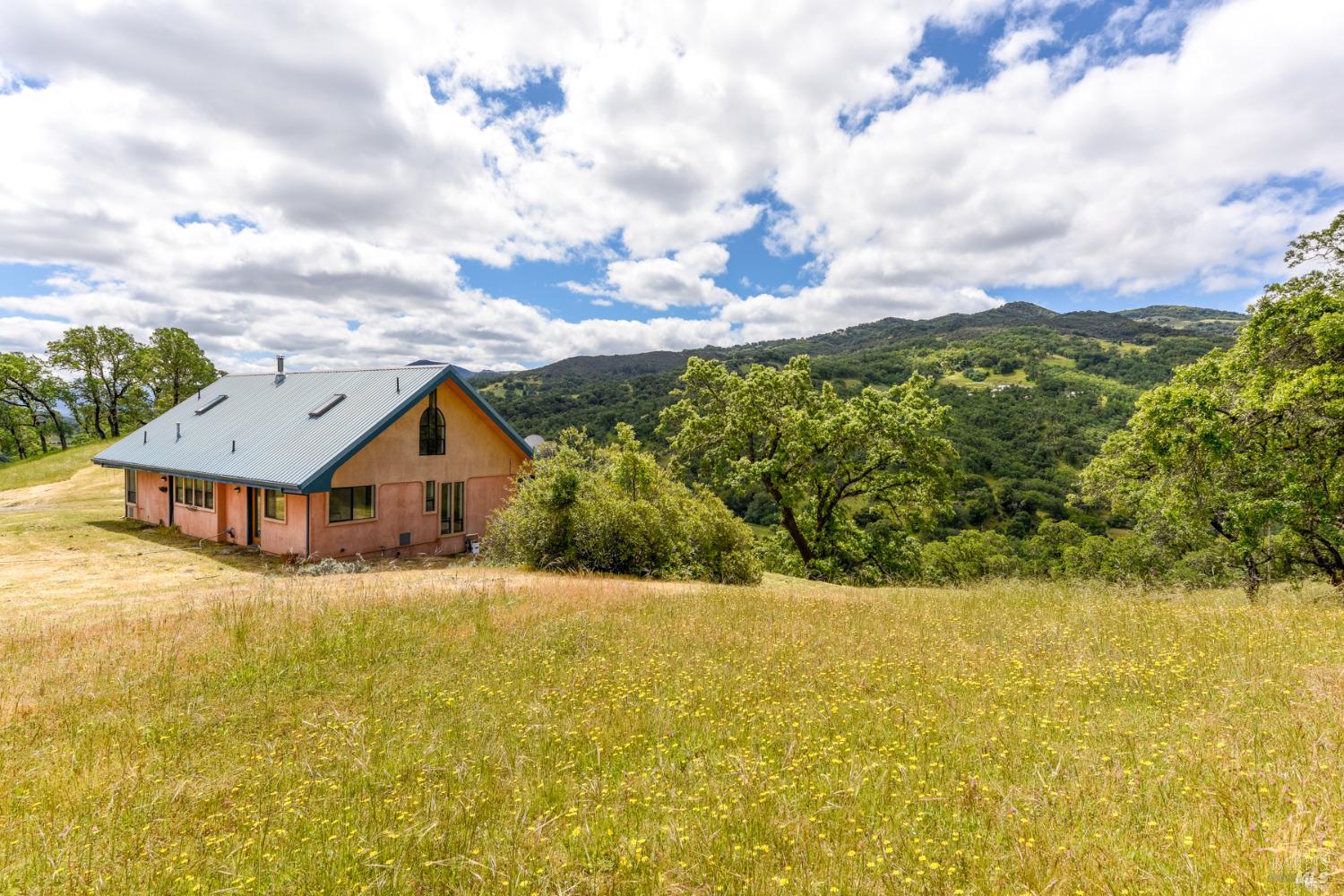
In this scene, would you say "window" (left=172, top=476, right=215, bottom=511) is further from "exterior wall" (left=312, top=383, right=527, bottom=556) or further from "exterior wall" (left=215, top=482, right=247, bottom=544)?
"exterior wall" (left=312, top=383, right=527, bottom=556)

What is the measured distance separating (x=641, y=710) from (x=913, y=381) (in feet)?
81.9

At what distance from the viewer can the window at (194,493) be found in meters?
24.5

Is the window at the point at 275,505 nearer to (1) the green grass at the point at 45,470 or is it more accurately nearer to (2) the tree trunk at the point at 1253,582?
(2) the tree trunk at the point at 1253,582

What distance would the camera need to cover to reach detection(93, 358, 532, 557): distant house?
20.8 metres

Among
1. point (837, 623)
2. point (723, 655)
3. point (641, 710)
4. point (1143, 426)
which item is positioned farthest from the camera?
point (1143, 426)

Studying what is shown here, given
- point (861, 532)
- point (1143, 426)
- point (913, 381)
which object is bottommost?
point (861, 532)

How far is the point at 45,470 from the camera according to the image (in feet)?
139

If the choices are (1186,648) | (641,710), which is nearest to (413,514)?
(641,710)

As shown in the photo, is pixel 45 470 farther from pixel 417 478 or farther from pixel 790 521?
pixel 790 521

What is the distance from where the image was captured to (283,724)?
20.7 ft

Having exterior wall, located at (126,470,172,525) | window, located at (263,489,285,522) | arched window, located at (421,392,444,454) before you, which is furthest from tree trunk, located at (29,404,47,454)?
arched window, located at (421,392,444,454)

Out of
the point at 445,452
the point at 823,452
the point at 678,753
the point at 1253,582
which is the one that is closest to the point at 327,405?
the point at 445,452

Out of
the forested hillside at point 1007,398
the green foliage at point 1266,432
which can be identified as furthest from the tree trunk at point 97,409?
the green foliage at point 1266,432

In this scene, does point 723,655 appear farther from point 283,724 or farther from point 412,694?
point 283,724
